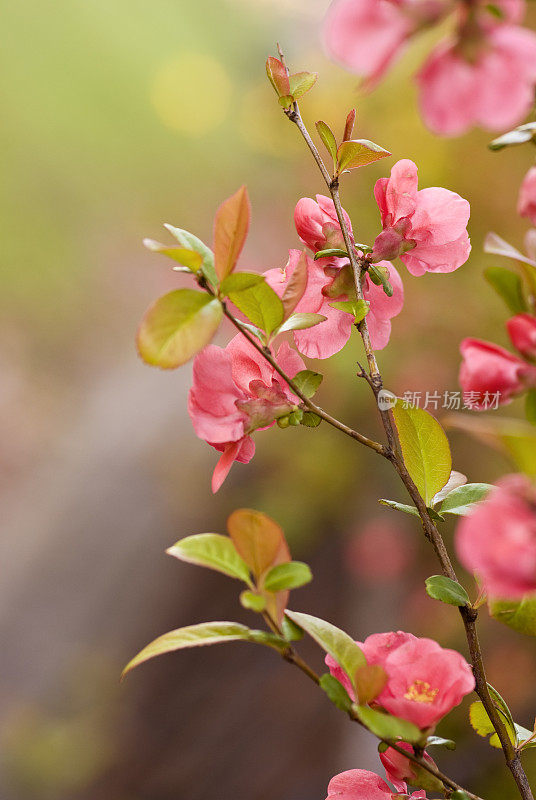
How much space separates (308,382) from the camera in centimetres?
33

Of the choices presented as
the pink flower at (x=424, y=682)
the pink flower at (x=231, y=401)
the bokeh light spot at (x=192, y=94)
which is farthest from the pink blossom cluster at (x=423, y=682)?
the bokeh light spot at (x=192, y=94)

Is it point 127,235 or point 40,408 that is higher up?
point 127,235

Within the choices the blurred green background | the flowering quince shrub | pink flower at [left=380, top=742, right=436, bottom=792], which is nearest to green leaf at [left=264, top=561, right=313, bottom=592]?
the flowering quince shrub

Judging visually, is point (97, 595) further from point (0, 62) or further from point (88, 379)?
point (0, 62)

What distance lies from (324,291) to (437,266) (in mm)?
61

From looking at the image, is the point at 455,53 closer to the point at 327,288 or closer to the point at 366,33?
the point at 366,33

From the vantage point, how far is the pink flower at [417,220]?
0.34 metres

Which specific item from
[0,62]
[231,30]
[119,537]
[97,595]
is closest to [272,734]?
[97,595]

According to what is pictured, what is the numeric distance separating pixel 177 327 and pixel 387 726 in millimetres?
160

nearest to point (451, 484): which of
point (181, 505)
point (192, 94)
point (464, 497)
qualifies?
point (464, 497)

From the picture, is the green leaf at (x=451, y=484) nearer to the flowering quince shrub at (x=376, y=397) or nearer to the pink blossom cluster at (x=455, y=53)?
the flowering quince shrub at (x=376, y=397)

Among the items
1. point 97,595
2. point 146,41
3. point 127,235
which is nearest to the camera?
point 97,595

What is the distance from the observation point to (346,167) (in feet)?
1.11

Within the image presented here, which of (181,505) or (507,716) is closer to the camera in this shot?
(507,716)
